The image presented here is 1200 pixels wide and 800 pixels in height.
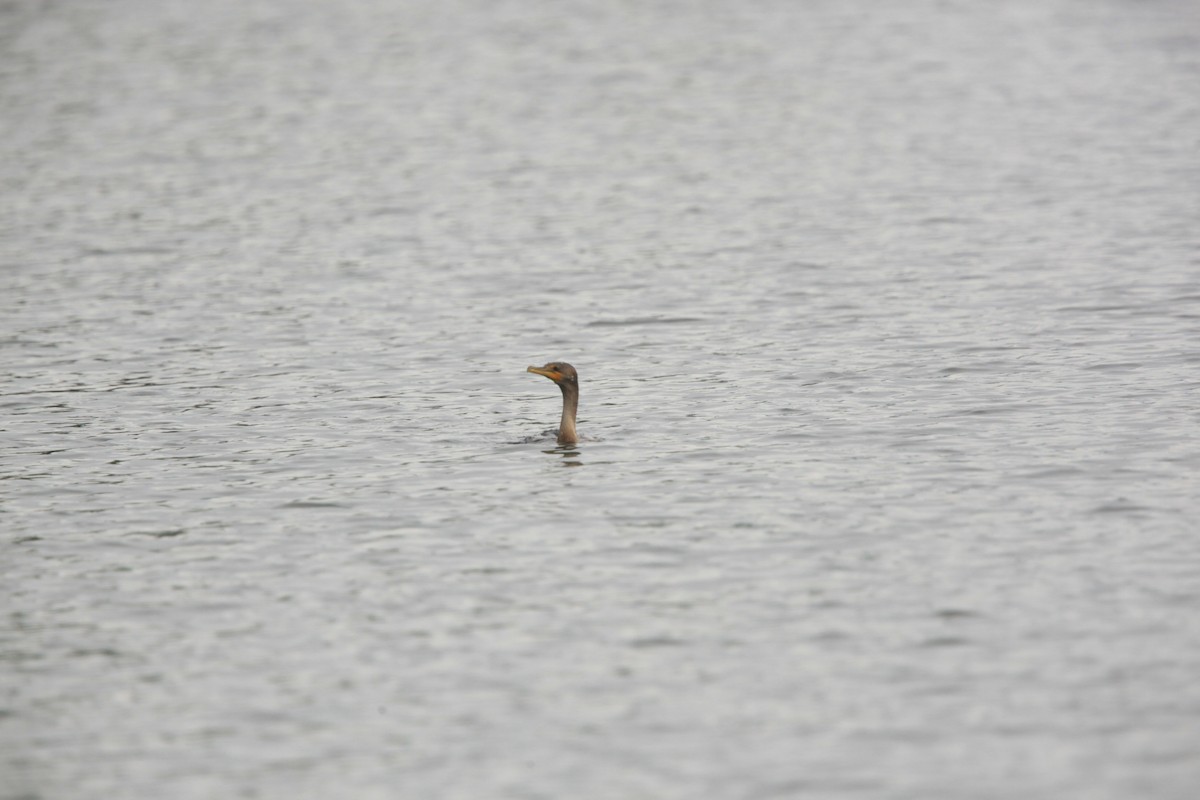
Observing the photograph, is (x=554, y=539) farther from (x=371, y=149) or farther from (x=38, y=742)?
(x=371, y=149)

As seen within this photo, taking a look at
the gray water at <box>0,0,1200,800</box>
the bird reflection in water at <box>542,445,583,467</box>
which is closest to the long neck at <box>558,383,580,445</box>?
the bird reflection in water at <box>542,445,583,467</box>

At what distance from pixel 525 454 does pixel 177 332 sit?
1074 centimetres

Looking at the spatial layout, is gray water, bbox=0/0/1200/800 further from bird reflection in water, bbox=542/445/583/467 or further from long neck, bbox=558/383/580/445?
long neck, bbox=558/383/580/445

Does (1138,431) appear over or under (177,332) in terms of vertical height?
over

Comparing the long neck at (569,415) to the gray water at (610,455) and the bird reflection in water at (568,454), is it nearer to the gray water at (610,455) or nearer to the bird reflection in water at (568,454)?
the bird reflection in water at (568,454)

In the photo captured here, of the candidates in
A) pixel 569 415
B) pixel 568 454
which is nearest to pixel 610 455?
pixel 568 454

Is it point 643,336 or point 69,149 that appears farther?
point 69,149

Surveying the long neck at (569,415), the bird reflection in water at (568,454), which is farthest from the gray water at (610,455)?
the long neck at (569,415)

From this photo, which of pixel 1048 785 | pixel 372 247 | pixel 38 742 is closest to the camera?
pixel 1048 785

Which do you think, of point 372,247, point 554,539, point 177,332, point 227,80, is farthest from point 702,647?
point 227,80

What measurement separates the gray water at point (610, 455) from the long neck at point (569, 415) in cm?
21

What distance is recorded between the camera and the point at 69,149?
1940 inches

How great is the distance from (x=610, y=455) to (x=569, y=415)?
74 cm

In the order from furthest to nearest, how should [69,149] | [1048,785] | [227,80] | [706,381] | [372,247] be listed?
[227,80]
[69,149]
[372,247]
[706,381]
[1048,785]
